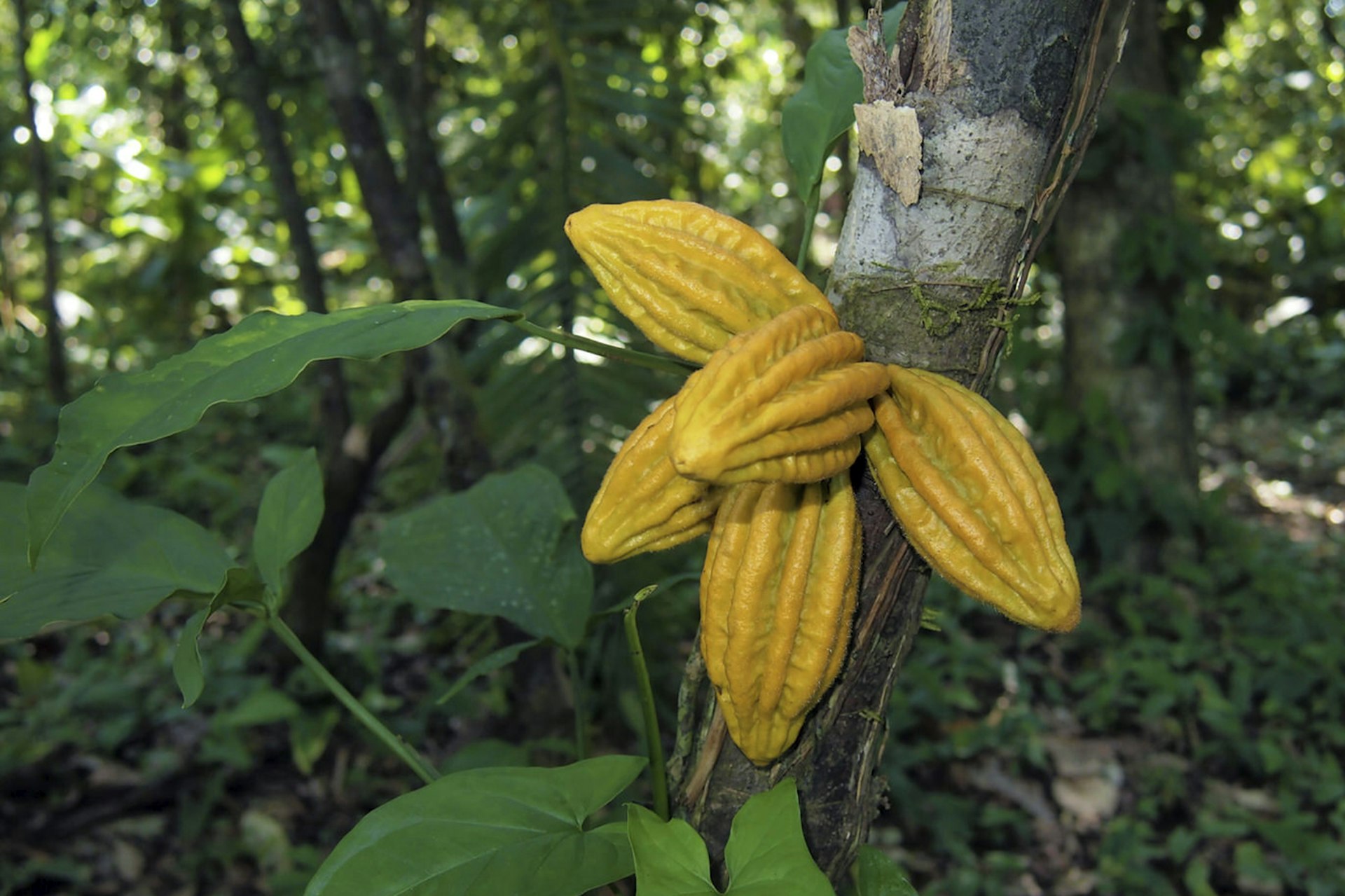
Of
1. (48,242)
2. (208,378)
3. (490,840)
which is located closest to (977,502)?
(490,840)

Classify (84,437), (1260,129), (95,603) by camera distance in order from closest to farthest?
(84,437), (95,603), (1260,129)

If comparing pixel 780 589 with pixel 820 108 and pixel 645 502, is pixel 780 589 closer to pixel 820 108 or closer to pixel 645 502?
pixel 645 502

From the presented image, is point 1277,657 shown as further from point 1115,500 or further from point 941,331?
point 941,331

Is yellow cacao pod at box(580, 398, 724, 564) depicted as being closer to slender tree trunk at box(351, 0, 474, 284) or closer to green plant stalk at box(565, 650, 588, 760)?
green plant stalk at box(565, 650, 588, 760)

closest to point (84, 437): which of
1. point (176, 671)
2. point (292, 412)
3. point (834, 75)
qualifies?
point (176, 671)

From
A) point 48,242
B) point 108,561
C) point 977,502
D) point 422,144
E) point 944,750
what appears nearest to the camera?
point 977,502

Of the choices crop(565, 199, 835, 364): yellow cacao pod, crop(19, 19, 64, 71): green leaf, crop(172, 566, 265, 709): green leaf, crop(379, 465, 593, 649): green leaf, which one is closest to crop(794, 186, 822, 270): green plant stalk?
crop(565, 199, 835, 364): yellow cacao pod
